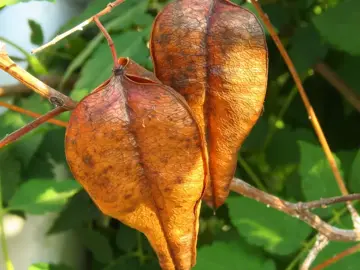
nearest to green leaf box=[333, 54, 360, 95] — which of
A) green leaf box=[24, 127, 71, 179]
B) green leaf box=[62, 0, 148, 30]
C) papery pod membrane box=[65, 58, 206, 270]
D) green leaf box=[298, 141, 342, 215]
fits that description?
green leaf box=[298, 141, 342, 215]

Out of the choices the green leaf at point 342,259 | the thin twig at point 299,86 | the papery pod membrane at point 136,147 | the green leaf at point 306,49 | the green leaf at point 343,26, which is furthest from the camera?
the green leaf at point 306,49

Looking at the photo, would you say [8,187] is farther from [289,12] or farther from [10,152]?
[289,12]

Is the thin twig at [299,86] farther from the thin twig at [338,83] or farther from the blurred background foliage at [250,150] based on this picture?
the thin twig at [338,83]

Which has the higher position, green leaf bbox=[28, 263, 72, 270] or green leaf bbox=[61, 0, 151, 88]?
green leaf bbox=[61, 0, 151, 88]

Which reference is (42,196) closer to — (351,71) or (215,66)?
(215,66)

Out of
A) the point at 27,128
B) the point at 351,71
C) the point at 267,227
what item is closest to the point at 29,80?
the point at 27,128

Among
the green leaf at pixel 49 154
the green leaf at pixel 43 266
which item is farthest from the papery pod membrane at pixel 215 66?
the green leaf at pixel 49 154

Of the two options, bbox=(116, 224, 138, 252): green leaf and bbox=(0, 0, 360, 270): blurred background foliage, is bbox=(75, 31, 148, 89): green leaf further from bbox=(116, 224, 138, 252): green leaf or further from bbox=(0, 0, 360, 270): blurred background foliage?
bbox=(116, 224, 138, 252): green leaf
